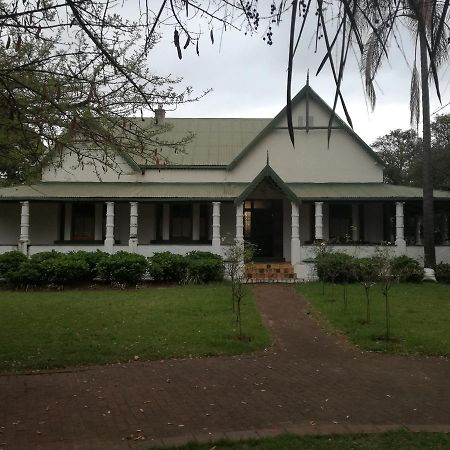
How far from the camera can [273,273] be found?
1925 centimetres

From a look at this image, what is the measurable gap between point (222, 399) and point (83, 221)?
17.0 metres

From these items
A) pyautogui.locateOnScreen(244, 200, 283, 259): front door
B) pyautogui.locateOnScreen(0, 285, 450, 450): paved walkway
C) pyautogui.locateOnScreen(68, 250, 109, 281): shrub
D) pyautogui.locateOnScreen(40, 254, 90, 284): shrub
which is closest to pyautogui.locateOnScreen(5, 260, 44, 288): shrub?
pyautogui.locateOnScreen(40, 254, 90, 284): shrub

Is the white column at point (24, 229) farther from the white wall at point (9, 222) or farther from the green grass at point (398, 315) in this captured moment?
the green grass at point (398, 315)

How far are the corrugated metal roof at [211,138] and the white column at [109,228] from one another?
135 inches

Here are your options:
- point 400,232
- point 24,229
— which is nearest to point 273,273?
point 400,232

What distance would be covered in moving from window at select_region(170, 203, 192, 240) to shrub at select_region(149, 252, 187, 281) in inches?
135

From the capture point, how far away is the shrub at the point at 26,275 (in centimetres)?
1697

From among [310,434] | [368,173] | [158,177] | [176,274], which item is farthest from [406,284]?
[310,434]

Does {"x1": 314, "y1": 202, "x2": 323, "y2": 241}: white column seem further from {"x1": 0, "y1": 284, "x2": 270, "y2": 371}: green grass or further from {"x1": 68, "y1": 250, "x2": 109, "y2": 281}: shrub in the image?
{"x1": 68, "y1": 250, "x2": 109, "y2": 281}: shrub

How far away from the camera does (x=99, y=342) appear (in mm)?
9953

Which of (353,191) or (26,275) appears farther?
(353,191)

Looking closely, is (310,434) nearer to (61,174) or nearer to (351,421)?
(351,421)

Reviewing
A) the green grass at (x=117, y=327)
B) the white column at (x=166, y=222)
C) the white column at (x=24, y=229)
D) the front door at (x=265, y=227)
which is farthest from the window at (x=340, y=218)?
the white column at (x=24, y=229)

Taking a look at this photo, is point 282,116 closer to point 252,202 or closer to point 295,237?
point 252,202
